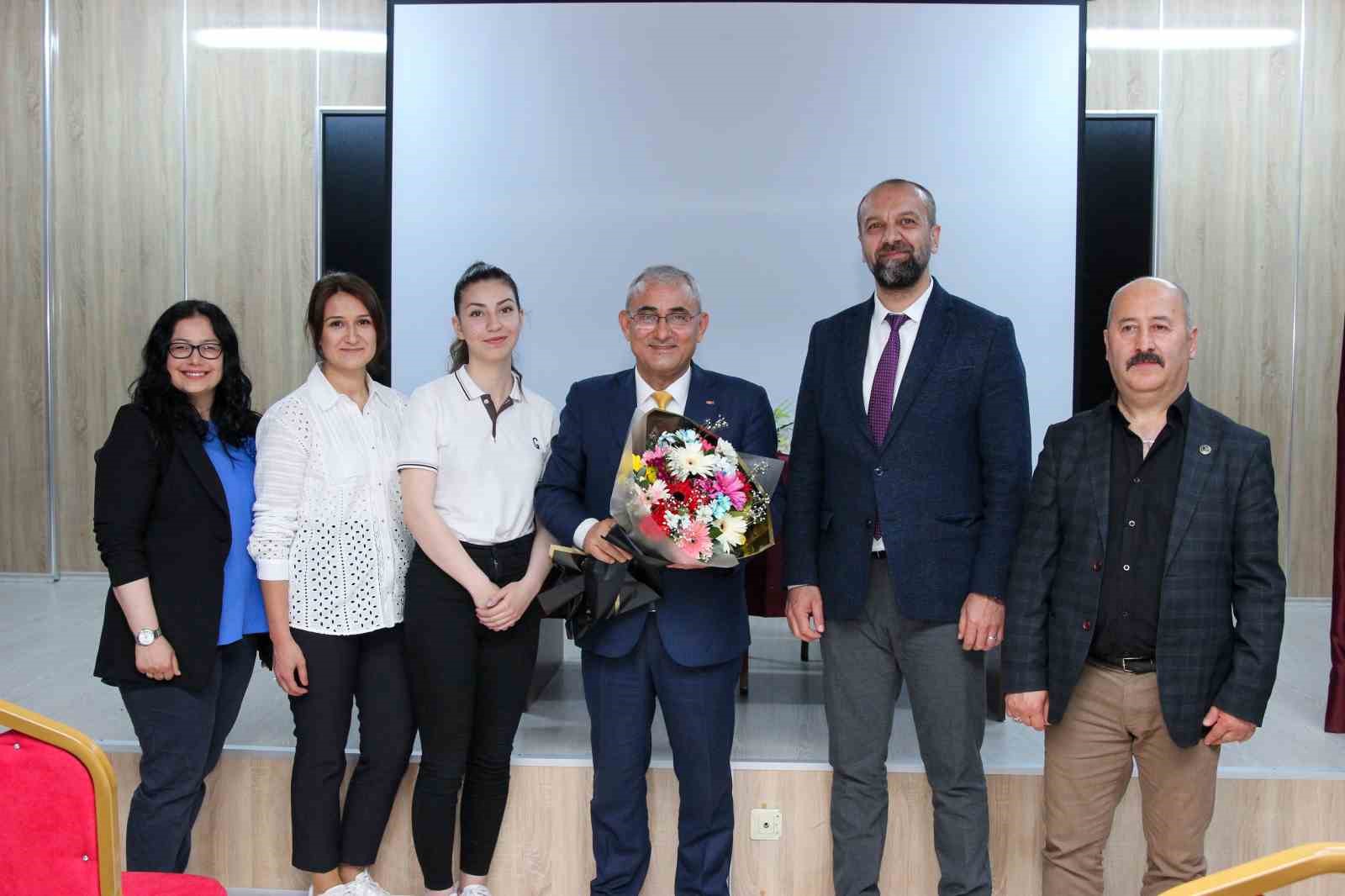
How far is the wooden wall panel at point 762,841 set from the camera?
3055 millimetres

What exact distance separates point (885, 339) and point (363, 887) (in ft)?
6.02

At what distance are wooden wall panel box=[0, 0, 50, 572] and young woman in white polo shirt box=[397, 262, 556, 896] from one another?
15.1 feet

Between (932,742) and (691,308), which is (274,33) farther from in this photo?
(932,742)

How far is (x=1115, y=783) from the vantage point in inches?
95.5

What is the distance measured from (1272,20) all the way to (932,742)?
5148 mm

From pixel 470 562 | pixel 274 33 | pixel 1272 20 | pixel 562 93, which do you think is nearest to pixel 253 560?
pixel 470 562

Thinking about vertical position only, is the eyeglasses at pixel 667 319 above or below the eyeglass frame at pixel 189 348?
above

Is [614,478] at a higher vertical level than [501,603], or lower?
higher

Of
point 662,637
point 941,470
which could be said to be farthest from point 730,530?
point 941,470

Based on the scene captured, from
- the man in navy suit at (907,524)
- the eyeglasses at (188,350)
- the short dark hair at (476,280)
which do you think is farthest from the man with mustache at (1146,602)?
the eyeglasses at (188,350)

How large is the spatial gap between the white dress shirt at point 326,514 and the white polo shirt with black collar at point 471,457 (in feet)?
0.41

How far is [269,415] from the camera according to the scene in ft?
8.68

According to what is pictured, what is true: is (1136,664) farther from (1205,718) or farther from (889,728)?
(889,728)

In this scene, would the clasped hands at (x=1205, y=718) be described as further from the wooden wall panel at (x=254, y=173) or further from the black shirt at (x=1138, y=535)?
the wooden wall panel at (x=254, y=173)
